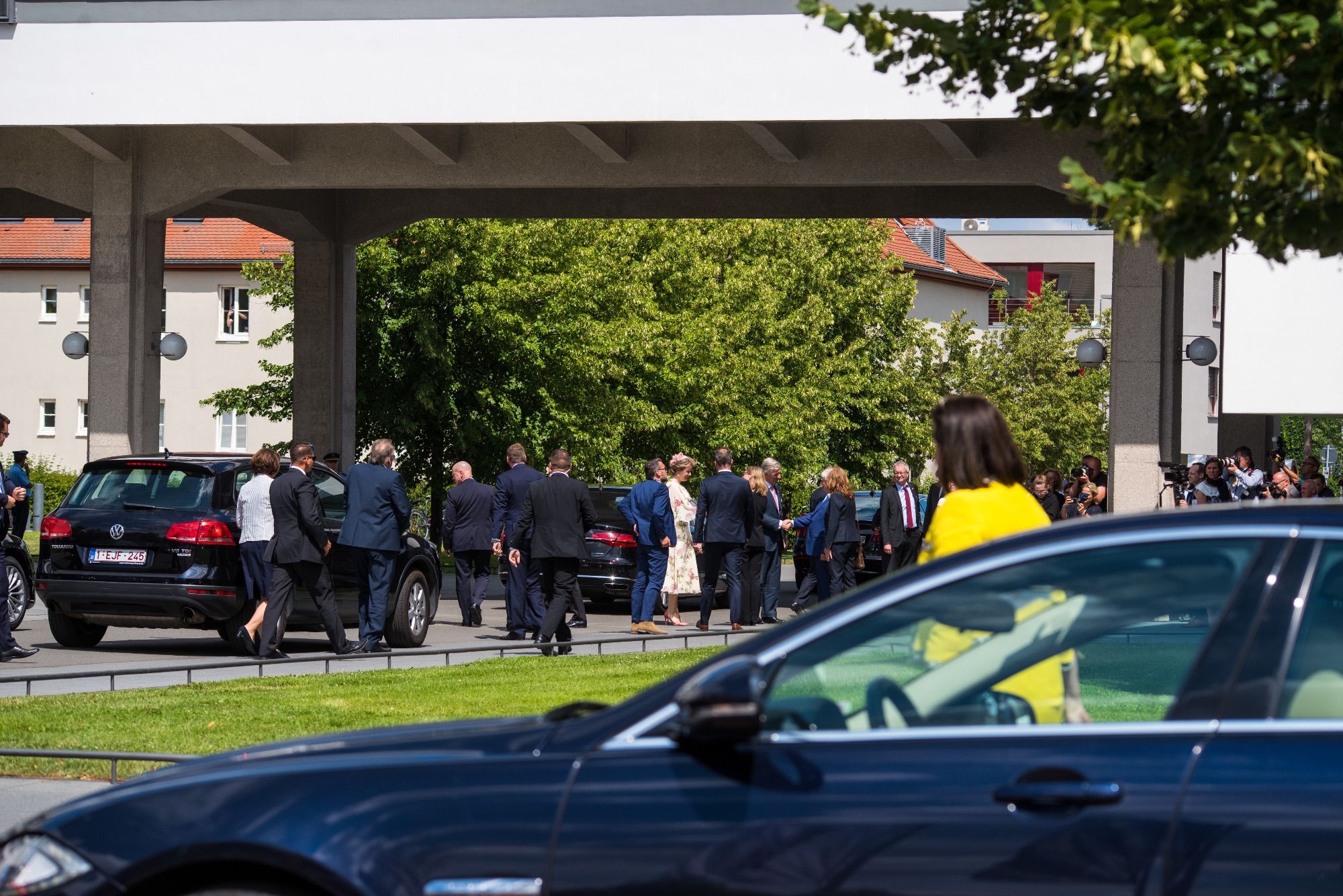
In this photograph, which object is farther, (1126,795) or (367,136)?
(367,136)

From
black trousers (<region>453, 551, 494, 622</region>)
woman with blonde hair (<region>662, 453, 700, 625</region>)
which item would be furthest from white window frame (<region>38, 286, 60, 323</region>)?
woman with blonde hair (<region>662, 453, 700, 625</region>)

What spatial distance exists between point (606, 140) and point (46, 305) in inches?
1945

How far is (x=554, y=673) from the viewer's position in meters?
13.1

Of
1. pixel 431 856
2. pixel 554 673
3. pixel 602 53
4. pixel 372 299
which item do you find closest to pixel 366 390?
pixel 372 299

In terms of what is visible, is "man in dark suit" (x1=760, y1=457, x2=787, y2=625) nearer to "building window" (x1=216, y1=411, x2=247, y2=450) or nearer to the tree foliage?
the tree foliage

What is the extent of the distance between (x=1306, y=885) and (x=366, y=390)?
3157 cm

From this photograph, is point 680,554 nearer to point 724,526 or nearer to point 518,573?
point 724,526

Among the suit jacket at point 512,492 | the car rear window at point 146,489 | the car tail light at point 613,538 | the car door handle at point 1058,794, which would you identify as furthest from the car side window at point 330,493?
the car door handle at point 1058,794

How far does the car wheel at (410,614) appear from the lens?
51.5ft

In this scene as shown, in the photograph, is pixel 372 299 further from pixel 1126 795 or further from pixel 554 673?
pixel 1126 795

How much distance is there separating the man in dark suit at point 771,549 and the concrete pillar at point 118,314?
7.71m

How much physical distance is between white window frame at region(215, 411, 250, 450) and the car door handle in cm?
6274

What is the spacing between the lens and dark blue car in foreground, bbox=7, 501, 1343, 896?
3.33 meters

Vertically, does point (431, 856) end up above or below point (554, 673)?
above
